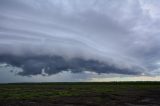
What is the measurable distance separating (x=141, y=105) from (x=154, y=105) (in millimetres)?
1954

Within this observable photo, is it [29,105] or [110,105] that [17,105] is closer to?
[29,105]

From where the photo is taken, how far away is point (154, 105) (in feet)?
135

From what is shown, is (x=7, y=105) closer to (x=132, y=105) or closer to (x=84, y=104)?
(x=84, y=104)

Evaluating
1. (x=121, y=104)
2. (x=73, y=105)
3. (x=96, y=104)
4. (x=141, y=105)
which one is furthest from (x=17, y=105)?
(x=141, y=105)

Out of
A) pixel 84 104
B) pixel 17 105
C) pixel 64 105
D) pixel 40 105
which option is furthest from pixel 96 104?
pixel 17 105

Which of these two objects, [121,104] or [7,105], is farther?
[121,104]

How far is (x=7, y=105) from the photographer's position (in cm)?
3959

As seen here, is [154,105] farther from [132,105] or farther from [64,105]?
[64,105]

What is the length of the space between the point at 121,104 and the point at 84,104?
5.94 meters

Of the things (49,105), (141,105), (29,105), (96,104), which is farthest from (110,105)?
(29,105)

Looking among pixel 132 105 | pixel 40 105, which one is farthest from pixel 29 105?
pixel 132 105

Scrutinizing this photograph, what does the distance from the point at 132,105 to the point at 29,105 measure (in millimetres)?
15844

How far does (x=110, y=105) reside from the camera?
40781 millimetres

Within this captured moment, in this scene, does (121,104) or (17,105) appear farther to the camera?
(121,104)
